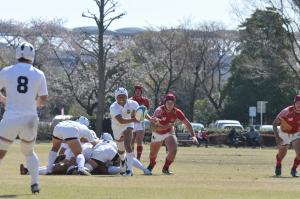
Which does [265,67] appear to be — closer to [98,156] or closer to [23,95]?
[98,156]

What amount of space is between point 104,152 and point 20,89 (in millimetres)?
7634

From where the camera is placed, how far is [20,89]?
522 inches

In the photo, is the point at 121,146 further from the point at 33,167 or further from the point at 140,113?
the point at 33,167

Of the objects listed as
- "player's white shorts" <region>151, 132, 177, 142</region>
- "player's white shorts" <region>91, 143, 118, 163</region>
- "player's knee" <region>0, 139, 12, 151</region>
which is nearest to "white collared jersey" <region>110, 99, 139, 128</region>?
"player's white shorts" <region>91, 143, 118, 163</region>

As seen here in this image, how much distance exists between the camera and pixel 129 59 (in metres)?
94.6

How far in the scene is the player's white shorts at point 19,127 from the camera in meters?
13.2

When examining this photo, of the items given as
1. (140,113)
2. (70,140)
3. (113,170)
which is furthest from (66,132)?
(140,113)

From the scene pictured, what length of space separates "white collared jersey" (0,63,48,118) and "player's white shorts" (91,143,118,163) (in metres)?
7.24

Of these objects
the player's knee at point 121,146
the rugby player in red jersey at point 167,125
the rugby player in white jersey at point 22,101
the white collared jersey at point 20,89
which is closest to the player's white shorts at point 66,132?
the player's knee at point 121,146

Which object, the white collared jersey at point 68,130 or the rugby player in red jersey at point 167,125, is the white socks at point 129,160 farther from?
the rugby player in red jersey at point 167,125

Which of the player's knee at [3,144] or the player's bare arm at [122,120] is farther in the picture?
the player's bare arm at [122,120]

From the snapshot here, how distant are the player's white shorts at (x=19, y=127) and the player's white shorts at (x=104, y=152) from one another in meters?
7.20

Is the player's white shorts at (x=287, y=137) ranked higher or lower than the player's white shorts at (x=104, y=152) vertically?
higher

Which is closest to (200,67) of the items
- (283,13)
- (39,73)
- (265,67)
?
(265,67)
